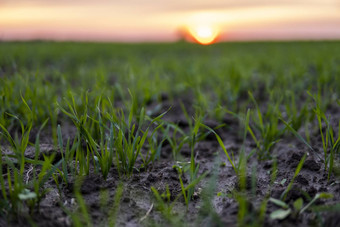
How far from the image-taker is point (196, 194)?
1487 millimetres

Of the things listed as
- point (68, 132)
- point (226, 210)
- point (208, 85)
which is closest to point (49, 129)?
point (68, 132)

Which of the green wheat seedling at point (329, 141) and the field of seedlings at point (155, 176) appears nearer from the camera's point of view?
the field of seedlings at point (155, 176)

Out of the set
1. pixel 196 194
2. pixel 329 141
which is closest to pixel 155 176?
pixel 196 194

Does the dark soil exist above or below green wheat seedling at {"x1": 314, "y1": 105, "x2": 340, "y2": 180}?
below

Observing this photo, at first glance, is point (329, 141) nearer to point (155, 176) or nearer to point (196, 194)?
point (196, 194)

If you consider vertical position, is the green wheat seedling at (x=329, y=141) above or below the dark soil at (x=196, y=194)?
above

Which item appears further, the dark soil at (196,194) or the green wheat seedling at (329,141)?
the green wheat seedling at (329,141)

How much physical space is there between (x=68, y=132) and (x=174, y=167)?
37.1 inches

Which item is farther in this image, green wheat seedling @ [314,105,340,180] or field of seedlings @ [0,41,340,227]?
green wheat seedling @ [314,105,340,180]

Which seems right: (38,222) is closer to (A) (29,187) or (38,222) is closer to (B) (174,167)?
(A) (29,187)

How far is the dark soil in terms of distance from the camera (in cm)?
118

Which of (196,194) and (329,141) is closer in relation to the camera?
(196,194)

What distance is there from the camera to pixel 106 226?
1219mm

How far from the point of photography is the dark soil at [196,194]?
3.86 ft
